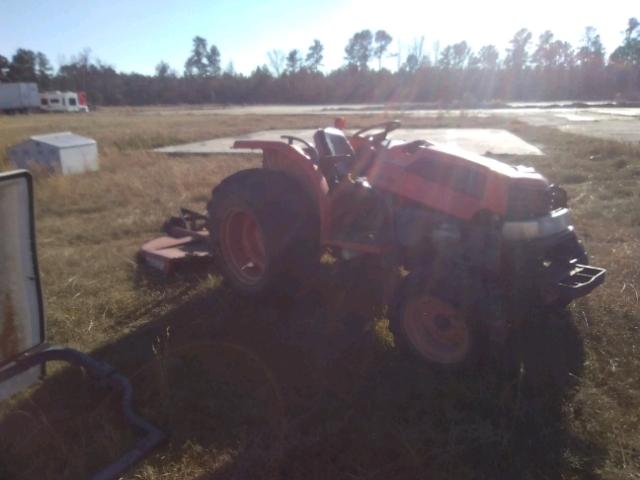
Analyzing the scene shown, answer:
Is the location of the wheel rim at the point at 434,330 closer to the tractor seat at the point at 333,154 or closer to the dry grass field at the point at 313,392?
the dry grass field at the point at 313,392

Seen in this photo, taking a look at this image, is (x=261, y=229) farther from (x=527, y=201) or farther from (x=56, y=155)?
(x=56, y=155)

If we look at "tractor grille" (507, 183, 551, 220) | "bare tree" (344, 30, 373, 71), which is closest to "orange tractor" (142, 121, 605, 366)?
"tractor grille" (507, 183, 551, 220)

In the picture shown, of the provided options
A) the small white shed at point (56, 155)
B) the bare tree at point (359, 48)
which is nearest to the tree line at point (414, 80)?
the bare tree at point (359, 48)

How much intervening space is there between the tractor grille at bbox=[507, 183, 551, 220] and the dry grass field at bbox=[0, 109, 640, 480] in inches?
30.3

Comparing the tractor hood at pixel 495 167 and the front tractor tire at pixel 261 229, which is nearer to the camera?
the tractor hood at pixel 495 167

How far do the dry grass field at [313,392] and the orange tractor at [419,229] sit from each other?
0.92 feet

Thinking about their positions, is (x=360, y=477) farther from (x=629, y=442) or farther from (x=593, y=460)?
(x=629, y=442)

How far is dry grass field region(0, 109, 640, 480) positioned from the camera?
2258 mm

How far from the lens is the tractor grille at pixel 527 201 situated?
284 cm

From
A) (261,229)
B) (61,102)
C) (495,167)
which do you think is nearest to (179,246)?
(261,229)

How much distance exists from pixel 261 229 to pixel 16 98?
1877 inches

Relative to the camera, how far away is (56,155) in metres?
8.55

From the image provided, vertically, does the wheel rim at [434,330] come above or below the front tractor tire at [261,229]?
below

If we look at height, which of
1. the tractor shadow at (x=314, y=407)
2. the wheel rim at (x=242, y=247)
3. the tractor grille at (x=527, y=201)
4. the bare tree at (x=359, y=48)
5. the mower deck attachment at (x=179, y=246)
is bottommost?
the tractor shadow at (x=314, y=407)
